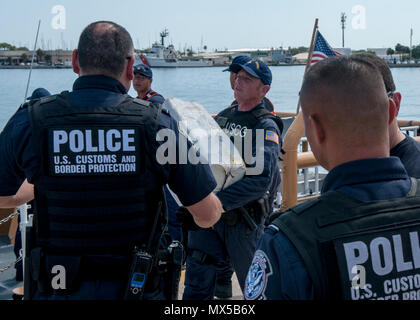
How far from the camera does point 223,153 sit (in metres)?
2.89

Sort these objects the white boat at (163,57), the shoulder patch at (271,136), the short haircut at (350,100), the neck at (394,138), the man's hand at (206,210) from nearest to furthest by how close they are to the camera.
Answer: the short haircut at (350,100)
the man's hand at (206,210)
the neck at (394,138)
the shoulder patch at (271,136)
the white boat at (163,57)

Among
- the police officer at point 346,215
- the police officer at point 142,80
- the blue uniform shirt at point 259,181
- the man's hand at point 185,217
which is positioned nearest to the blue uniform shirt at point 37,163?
the man's hand at point 185,217

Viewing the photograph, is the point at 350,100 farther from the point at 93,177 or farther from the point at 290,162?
the point at 290,162

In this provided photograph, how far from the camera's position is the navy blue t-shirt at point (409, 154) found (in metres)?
2.32

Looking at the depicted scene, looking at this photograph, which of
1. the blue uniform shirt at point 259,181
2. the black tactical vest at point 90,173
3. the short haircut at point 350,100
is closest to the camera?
the short haircut at point 350,100

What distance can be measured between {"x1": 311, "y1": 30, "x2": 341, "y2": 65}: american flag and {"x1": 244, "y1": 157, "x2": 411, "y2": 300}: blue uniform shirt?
238 inches

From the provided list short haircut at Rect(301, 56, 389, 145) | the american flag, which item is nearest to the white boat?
the american flag

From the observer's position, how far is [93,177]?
6.93 feet

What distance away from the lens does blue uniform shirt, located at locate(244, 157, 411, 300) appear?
4.11 ft

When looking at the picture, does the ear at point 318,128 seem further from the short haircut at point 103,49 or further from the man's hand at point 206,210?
the short haircut at point 103,49

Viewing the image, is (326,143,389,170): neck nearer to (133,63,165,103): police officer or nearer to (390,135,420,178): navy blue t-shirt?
(390,135,420,178): navy blue t-shirt

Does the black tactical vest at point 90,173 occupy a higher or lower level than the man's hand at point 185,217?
higher

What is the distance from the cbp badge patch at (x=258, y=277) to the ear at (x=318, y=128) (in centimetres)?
37

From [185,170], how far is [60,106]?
609 mm
